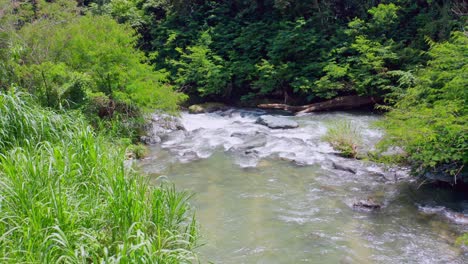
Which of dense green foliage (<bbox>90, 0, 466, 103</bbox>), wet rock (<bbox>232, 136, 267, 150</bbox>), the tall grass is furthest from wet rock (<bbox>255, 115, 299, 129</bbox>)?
the tall grass

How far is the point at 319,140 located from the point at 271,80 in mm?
5465

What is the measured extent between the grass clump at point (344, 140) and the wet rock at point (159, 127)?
5.00 meters

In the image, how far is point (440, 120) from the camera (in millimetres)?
6824

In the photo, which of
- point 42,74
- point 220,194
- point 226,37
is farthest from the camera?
point 226,37

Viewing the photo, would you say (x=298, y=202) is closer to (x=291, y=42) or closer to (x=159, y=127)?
(x=159, y=127)

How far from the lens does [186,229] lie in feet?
15.7

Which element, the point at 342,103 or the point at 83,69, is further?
the point at 342,103

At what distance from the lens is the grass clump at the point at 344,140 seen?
991 cm

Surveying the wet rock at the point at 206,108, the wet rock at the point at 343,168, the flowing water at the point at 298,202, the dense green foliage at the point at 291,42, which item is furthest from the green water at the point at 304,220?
the wet rock at the point at 206,108

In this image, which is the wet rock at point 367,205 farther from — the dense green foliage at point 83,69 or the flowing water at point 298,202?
the dense green foliage at point 83,69

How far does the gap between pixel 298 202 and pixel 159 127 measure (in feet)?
22.4

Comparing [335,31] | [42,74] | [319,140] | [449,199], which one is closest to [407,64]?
[335,31]

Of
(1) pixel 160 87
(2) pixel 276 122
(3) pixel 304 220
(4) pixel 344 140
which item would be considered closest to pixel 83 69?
(1) pixel 160 87

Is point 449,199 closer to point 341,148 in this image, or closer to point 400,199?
point 400,199
